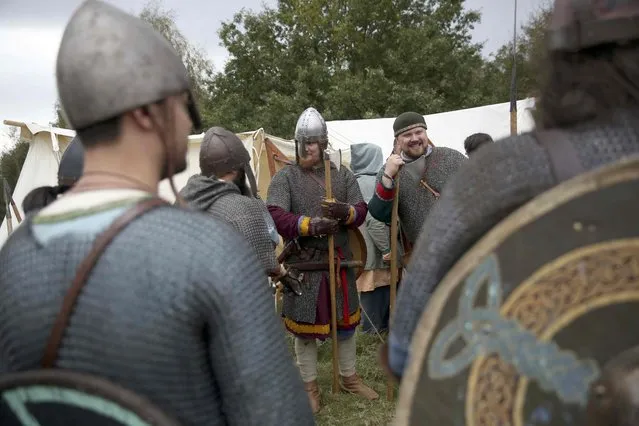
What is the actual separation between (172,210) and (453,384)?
0.64 metres

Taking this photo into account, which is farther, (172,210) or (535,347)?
(172,210)

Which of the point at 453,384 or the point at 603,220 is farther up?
the point at 603,220

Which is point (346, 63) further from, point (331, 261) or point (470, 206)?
point (470, 206)

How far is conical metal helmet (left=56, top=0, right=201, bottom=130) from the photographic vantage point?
1.29 meters

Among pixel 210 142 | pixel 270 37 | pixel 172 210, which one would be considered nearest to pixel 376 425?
pixel 210 142

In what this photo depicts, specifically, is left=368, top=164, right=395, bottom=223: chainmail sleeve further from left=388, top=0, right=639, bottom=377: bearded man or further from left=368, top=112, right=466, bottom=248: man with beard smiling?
left=388, top=0, right=639, bottom=377: bearded man

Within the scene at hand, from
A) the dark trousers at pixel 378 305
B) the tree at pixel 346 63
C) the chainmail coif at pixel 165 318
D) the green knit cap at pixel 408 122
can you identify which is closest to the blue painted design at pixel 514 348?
the chainmail coif at pixel 165 318

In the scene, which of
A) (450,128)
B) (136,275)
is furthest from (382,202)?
(450,128)

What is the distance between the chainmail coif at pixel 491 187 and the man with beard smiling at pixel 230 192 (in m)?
2.17

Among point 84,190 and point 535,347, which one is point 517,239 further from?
point 84,190

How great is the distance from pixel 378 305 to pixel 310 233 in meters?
2.23

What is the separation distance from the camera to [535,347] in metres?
1.05

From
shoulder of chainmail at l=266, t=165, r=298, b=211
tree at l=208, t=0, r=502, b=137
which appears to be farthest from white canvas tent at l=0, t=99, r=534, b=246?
tree at l=208, t=0, r=502, b=137

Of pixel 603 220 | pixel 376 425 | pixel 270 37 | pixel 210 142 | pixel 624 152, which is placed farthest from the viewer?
pixel 270 37
